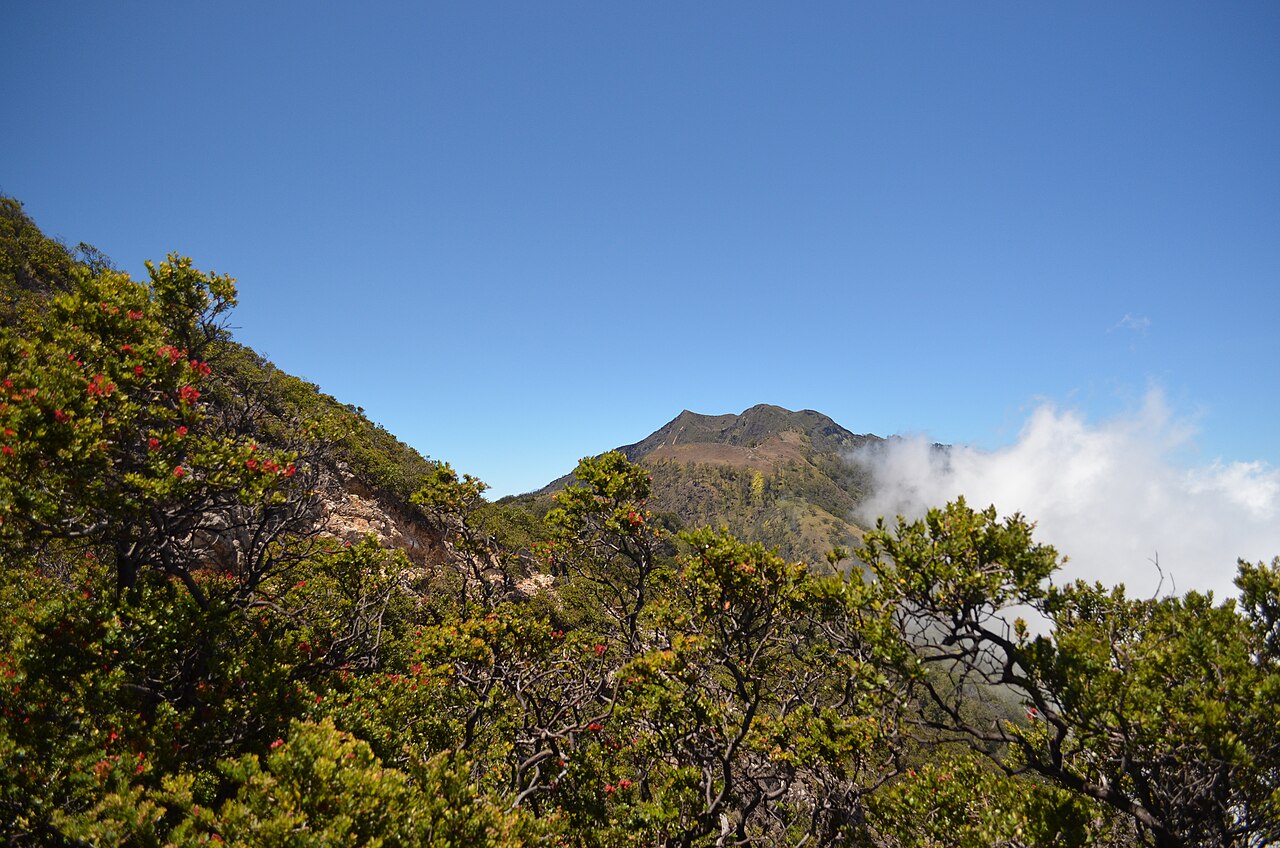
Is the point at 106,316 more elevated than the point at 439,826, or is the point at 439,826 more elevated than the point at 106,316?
the point at 106,316

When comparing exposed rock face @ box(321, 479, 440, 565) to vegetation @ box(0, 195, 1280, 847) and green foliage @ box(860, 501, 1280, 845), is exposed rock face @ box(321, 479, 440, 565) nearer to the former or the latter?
vegetation @ box(0, 195, 1280, 847)

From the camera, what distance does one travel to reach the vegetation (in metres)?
6.71

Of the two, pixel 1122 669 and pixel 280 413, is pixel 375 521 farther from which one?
pixel 1122 669

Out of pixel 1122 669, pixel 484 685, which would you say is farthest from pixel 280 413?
pixel 1122 669

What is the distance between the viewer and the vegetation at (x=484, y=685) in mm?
6711

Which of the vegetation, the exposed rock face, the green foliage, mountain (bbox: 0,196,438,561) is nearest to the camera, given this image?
the vegetation

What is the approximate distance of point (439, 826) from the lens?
670 cm

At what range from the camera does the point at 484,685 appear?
45.2ft

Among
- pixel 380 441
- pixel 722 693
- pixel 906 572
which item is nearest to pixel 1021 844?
pixel 906 572

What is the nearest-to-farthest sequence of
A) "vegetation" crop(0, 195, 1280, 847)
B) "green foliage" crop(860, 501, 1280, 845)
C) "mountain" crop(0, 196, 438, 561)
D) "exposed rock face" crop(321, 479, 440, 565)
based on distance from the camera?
"vegetation" crop(0, 195, 1280, 847)
"green foliage" crop(860, 501, 1280, 845)
"mountain" crop(0, 196, 438, 561)
"exposed rock face" crop(321, 479, 440, 565)

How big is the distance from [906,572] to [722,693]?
366 inches

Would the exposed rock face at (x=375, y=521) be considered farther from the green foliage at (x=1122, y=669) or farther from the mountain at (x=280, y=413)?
the green foliage at (x=1122, y=669)

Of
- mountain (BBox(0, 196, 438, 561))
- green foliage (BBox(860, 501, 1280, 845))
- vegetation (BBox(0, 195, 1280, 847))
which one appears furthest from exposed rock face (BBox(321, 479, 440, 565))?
green foliage (BBox(860, 501, 1280, 845))

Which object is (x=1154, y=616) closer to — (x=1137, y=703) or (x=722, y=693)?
(x=1137, y=703)
